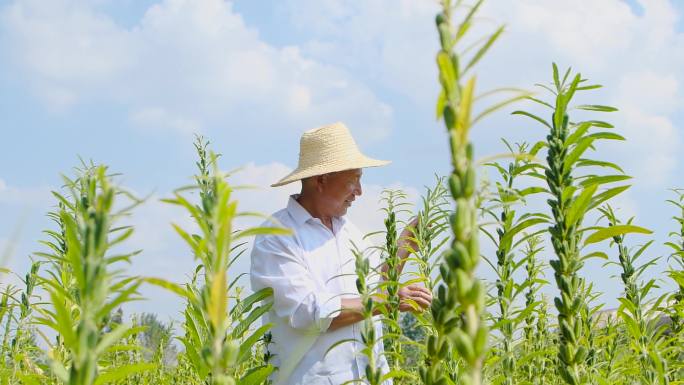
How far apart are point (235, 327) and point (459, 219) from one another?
75.4 inches

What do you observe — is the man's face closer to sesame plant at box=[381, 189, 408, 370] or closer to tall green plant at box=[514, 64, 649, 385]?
sesame plant at box=[381, 189, 408, 370]

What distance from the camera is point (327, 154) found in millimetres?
4031

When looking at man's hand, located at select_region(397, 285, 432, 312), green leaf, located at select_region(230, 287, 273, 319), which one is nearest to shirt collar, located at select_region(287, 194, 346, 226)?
green leaf, located at select_region(230, 287, 273, 319)

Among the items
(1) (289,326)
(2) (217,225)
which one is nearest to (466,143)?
(2) (217,225)

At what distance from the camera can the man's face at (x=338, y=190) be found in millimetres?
3969

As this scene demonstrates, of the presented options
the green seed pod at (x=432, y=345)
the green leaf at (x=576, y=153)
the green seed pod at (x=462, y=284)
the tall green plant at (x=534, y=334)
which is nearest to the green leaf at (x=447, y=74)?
the green seed pod at (x=462, y=284)

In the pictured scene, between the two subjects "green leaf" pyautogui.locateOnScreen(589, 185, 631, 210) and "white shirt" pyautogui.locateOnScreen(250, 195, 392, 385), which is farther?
"white shirt" pyautogui.locateOnScreen(250, 195, 392, 385)

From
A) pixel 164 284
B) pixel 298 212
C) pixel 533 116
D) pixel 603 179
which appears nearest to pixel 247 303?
pixel 298 212

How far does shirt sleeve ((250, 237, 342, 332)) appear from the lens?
329 cm

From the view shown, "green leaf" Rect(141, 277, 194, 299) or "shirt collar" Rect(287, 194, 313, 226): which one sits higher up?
"shirt collar" Rect(287, 194, 313, 226)

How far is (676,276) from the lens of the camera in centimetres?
277

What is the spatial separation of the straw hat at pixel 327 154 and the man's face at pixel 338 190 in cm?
8

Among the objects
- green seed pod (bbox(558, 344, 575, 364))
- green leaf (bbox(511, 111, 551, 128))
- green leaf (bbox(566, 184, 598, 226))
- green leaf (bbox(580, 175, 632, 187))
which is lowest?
green seed pod (bbox(558, 344, 575, 364))

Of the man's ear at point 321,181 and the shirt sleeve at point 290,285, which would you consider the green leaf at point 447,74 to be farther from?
the man's ear at point 321,181
